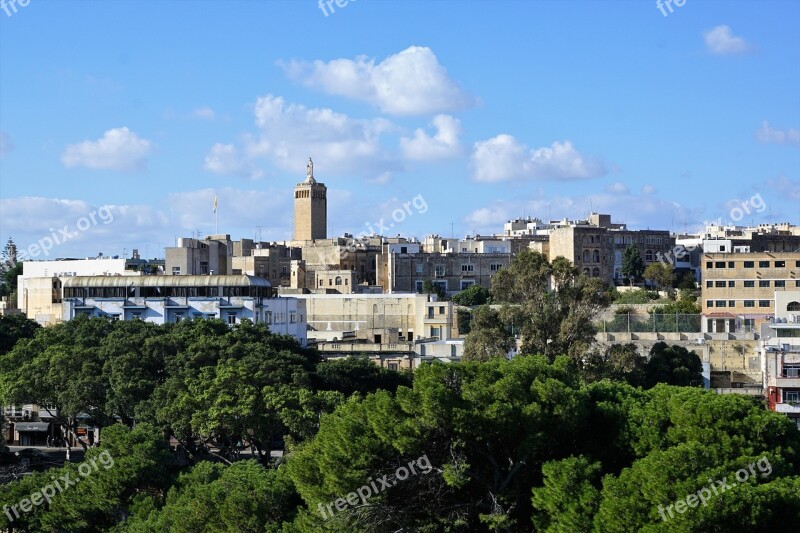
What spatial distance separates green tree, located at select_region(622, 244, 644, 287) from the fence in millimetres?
37921

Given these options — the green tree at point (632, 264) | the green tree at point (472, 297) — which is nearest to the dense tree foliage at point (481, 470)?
the green tree at point (472, 297)

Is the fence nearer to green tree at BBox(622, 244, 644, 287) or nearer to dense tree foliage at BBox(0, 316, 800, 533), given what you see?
dense tree foliage at BBox(0, 316, 800, 533)

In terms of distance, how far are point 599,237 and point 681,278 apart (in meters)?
8.31

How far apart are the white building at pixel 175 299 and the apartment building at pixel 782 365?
2562 centimetres

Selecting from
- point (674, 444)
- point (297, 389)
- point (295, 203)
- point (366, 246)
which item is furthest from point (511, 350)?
point (295, 203)

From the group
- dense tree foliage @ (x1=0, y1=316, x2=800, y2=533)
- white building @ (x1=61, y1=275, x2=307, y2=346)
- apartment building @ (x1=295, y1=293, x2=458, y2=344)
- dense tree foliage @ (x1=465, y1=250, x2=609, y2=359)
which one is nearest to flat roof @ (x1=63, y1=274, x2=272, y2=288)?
white building @ (x1=61, y1=275, x2=307, y2=346)

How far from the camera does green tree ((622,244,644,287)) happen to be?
121 metres

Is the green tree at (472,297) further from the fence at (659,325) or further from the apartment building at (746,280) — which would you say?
the fence at (659,325)

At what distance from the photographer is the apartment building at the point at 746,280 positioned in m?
88.9

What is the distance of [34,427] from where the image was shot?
6581 centimetres

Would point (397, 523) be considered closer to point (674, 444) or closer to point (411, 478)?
point (411, 478)

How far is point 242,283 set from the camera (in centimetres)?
7744

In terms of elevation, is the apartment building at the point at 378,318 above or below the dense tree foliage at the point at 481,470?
above

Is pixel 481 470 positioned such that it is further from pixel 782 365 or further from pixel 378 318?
pixel 378 318
